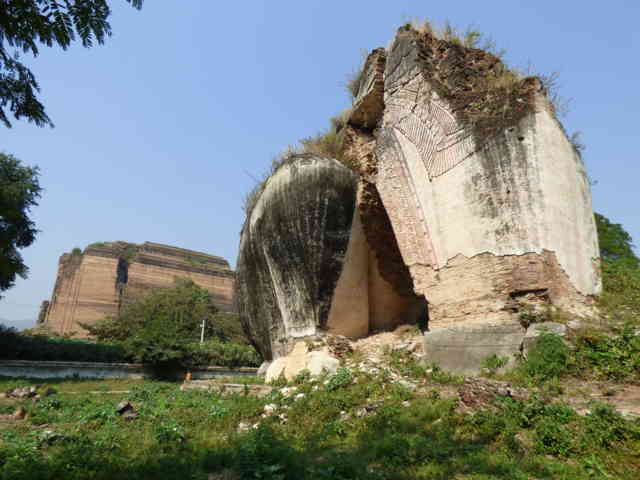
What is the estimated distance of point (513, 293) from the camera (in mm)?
5719

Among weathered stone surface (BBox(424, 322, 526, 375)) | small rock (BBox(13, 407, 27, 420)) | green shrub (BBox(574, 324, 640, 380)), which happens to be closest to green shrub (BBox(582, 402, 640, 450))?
green shrub (BBox(574, 324, 640, 380))

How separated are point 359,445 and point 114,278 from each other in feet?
121

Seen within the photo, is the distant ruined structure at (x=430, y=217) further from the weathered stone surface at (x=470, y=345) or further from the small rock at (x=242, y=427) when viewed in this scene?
the small rock at (x=242, y=427)

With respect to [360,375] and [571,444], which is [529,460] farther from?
[360,375]

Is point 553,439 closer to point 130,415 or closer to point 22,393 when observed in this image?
point 130,415

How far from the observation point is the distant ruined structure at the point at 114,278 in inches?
1372

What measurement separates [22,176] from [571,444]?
77.9ft

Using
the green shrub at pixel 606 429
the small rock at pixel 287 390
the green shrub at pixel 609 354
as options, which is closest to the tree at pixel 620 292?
the green shrub at pixel 609 354

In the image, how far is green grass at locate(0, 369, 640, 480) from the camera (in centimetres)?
315

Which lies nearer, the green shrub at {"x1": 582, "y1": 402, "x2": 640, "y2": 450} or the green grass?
the green grass

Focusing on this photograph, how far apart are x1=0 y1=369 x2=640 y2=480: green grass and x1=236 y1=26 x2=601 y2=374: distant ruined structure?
1.76 m

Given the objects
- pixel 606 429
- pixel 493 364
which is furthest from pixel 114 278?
pixel 606 429

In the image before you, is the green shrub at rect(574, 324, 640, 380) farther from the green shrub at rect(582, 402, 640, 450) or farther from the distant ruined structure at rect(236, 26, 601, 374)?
the green shrub at rect(582, 402, 640, 450)

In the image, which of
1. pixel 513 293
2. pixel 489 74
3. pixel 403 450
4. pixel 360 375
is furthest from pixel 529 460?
pixel 489 74
